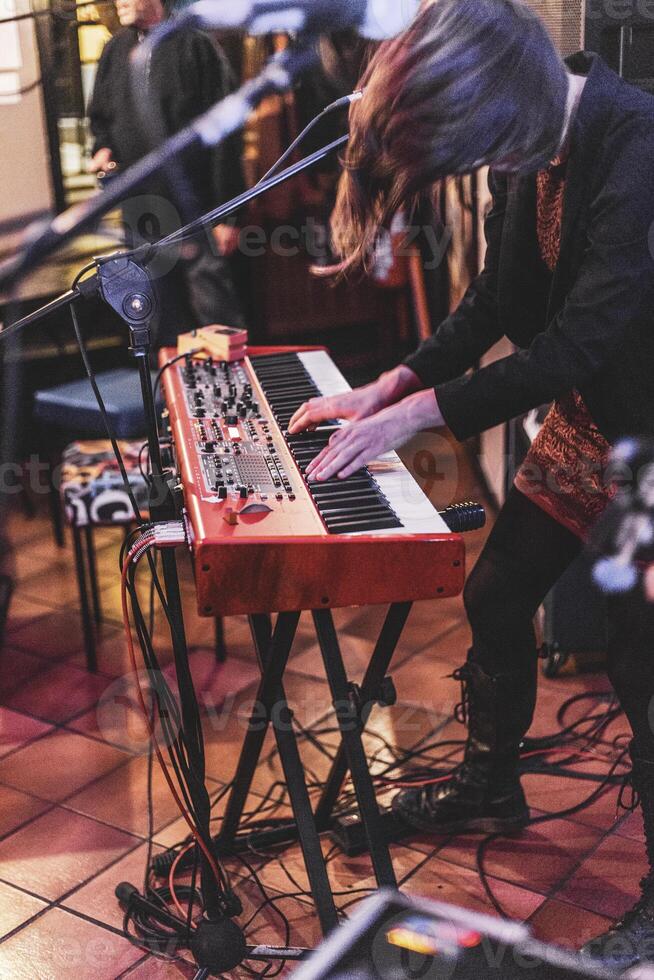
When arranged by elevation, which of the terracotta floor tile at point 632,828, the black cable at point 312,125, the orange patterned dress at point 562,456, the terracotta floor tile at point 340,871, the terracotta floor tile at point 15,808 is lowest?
the terracotta floor tile at point 15,808

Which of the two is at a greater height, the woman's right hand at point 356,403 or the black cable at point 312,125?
the black cable at point 312,125

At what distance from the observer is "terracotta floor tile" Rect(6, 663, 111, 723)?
2844 millimetres

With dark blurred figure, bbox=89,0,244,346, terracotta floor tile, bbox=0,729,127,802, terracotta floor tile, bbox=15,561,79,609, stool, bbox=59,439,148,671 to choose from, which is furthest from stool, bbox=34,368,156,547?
terracotta floor tile, bbox=0,729,127,802

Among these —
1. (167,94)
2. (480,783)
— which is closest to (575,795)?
(480,783)

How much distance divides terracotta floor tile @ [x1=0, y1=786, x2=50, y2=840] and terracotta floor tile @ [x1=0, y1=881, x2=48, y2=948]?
218mm

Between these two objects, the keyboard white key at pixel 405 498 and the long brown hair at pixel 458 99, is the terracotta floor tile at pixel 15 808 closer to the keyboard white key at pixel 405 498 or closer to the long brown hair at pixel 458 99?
the keyboard white key at pixel 405 498

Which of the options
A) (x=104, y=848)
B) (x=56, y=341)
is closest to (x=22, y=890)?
(x=104, y=848)

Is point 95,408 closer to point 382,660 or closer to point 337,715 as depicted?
point 382,660

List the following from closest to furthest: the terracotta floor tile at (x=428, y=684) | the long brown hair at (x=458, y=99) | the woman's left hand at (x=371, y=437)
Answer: the long brown hair at (x=458, y=99)
the woman's left hand at (x=371, y=437)
the terracotta floor tile at (x=428, y=684)

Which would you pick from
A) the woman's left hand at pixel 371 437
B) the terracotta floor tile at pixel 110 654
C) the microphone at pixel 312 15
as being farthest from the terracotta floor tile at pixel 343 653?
the microphone at pixel 312 15

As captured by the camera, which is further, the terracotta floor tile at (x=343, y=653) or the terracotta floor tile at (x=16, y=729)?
the terracotta floor tile at (x=343, y=653)

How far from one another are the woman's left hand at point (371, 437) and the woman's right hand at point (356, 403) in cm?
17

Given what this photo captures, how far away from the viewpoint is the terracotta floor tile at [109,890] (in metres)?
2.07

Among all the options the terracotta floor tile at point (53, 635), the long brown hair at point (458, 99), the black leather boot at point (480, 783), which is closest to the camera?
the long brown hair at point (458, 99)
